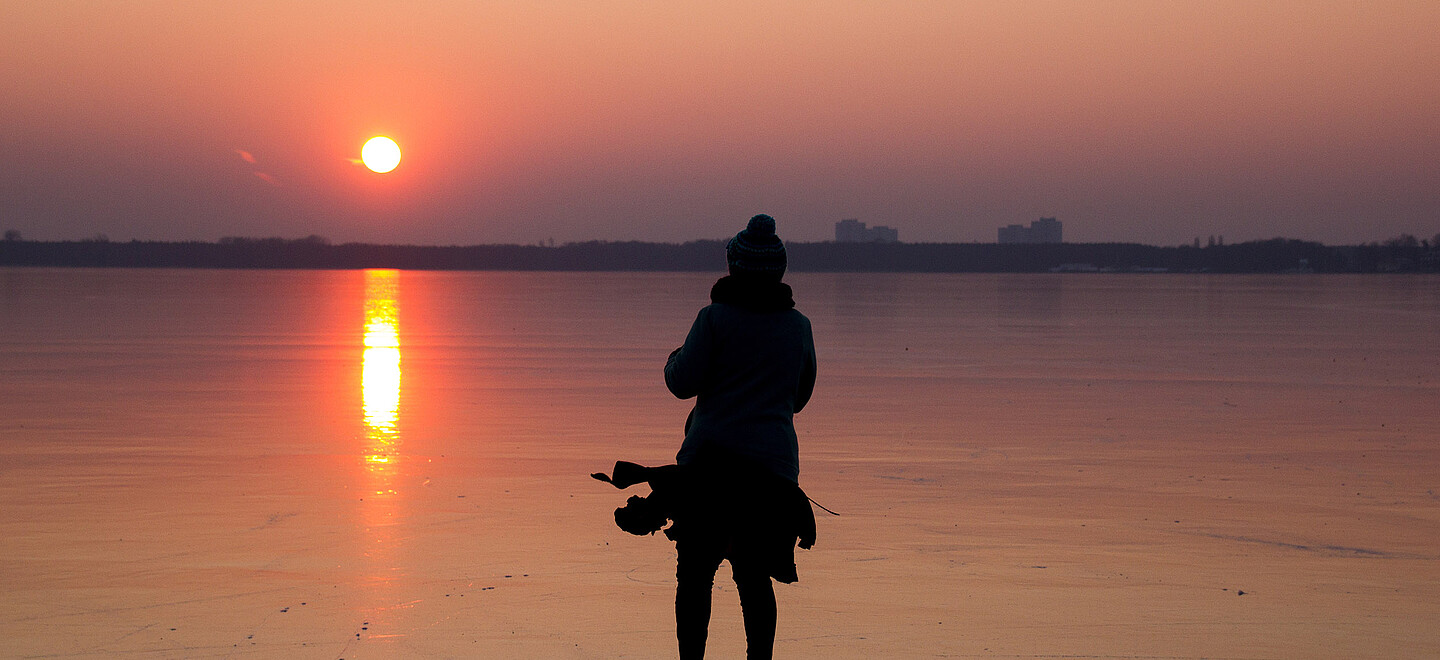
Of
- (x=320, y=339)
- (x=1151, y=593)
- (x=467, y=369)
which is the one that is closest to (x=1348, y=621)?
(x=1151, y=593)

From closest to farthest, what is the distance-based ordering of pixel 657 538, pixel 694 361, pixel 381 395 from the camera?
pixel 694 361, pixel 657 538, pixel 381 395

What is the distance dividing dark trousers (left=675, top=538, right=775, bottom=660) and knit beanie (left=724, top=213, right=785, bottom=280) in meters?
0.88

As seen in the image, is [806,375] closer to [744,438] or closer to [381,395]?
[744,438]

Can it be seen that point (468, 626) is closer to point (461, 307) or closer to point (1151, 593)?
point (1151, 593)

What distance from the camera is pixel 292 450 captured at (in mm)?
10891

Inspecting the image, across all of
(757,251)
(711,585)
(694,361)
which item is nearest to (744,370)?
(694,361)

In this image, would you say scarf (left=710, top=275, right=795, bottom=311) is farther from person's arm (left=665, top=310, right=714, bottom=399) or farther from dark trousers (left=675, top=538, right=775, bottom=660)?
dark trousers (left=675, top=538, right=775, bottom=660)

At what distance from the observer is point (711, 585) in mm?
4305

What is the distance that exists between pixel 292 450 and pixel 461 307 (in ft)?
128

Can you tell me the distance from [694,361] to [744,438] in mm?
303

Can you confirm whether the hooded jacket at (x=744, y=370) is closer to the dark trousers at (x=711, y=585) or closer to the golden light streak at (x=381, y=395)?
the dark trousers at (x=711, y=585)

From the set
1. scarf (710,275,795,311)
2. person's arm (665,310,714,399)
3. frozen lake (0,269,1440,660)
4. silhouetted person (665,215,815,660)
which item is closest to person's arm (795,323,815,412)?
silhouetted person (665,215,815,660)

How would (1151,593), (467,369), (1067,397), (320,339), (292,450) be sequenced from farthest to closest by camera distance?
1. (320,339)
2. (467,369)
3. (1067,397)
4. (292,450)
5. (1151,593)

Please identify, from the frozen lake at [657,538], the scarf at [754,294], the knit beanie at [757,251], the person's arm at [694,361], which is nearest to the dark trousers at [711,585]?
the person's arm at [694,361]
